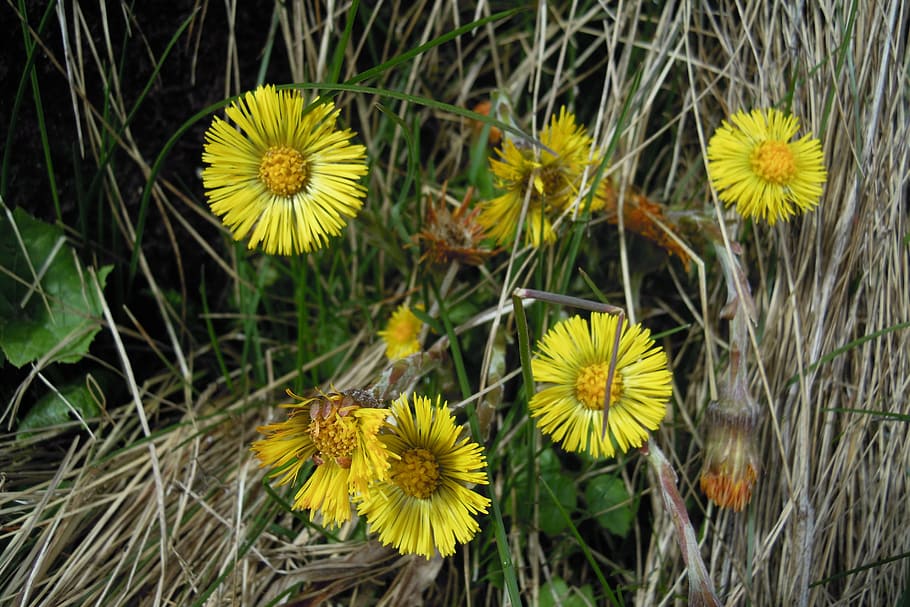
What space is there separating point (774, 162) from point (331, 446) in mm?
703

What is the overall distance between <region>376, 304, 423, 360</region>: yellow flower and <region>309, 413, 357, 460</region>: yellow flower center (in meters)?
0.30

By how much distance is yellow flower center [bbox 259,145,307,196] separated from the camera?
87cm

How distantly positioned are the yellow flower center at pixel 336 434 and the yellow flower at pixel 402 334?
30 cm

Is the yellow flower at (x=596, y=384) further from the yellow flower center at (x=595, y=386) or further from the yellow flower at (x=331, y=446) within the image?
the yellow flower at (x=331, y=446)

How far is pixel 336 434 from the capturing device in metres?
0.73

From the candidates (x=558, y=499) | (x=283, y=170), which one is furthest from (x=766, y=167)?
(x=283, y=170)

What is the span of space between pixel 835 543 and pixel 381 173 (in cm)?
98

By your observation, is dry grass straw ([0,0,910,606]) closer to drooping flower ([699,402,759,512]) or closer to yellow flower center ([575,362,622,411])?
drooping flower ([699,402,759,512])

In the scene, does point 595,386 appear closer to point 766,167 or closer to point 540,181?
point 540,181

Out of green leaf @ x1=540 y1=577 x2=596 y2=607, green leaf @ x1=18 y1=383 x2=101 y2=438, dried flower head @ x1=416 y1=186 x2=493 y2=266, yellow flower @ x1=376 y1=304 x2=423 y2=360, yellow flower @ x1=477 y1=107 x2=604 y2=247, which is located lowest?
green leaf @ x1=540 y1=577 x2=596 y2=607

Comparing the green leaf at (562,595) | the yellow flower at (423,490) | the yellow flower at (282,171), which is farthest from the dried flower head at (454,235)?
the green leaf at (562,595)

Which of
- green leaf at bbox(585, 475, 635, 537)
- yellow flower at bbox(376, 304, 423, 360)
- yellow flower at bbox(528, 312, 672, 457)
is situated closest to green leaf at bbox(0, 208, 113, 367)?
yellow flower at bbox(376, 304, 423, 360)

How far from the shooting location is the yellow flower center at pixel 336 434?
0.73 metres

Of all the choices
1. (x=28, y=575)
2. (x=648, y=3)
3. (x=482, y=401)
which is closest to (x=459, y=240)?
(x=482, y=401)
